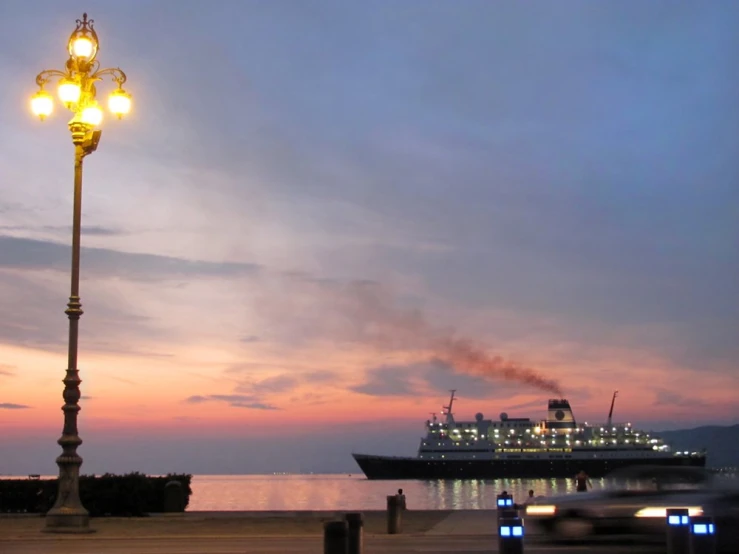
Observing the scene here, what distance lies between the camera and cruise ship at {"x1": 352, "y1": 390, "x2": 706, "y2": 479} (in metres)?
135

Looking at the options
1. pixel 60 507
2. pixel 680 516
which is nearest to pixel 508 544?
pixel 680 516

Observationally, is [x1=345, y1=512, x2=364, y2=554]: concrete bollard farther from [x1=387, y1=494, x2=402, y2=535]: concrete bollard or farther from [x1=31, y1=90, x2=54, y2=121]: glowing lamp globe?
[x1=31, y1=90, x2=54, y2=121]: glowing lamp globe

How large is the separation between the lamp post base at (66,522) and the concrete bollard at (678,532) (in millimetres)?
10983

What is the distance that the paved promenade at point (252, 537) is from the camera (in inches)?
580

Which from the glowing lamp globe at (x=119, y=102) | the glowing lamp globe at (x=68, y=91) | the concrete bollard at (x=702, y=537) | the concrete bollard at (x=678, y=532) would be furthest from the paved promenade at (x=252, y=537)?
the glowing lamp globe at (x=68, y=91)

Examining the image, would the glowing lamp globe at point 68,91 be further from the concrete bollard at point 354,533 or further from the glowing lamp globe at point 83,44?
the concrete bollard at point 354,533

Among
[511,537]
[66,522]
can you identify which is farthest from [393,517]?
[511,537]

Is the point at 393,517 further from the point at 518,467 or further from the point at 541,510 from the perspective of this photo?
the point at 518,467

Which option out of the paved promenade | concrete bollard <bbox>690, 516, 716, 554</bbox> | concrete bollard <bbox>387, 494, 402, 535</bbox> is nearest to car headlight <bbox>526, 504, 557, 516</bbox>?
the paved promenade

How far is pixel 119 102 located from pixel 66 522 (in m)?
8.02

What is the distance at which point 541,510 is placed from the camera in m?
15.7

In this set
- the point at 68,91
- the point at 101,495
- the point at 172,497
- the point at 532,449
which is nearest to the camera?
the point at 68,91

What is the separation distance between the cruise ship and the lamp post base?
121624mm

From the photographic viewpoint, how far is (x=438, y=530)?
730 inches
